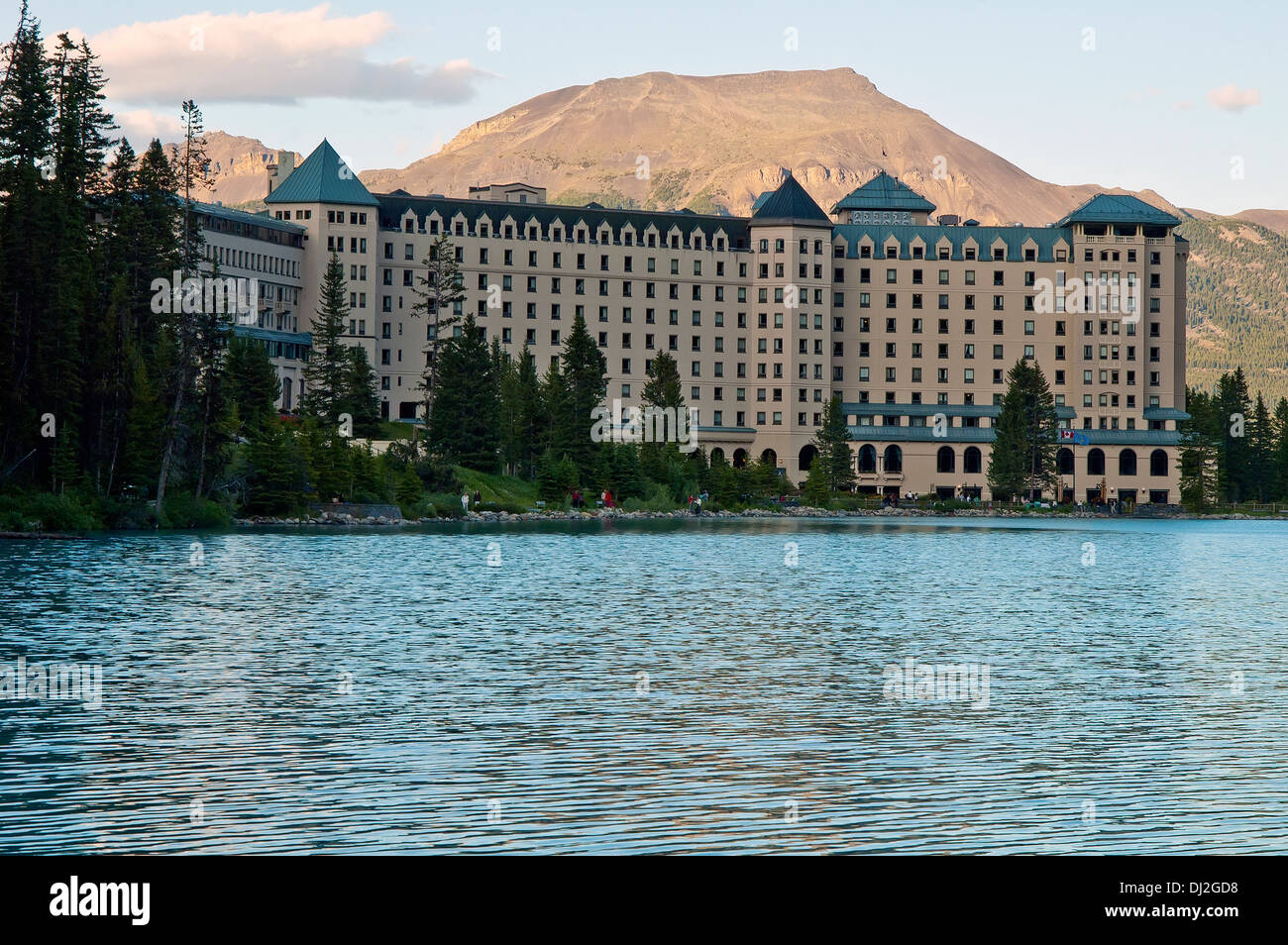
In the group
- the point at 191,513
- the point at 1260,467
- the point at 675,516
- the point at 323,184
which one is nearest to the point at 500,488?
the point at 675,516

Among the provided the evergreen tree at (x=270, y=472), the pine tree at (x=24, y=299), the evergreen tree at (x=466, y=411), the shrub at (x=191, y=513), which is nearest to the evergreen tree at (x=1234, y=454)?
the evergreen tree at (x=466, y=411)

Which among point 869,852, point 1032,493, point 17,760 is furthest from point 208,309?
point 1032,493

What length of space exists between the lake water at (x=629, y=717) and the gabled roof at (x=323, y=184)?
133749 millimetres

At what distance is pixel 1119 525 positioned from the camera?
156m

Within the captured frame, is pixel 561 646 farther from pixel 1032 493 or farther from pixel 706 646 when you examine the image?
pixel 1032 493

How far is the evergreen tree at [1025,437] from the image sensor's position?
179125 mm

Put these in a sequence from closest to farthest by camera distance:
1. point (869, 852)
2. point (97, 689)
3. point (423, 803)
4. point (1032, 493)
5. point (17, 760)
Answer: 1. point (869, 852)
2. point (423, 803)
3. point (17, 760)
4. point (97, 689)
5. point (1032, 493)

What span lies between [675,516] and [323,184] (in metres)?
71.2

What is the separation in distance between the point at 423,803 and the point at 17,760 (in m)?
6.72

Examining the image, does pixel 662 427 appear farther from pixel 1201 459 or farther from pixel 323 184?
pixel 1201 459
